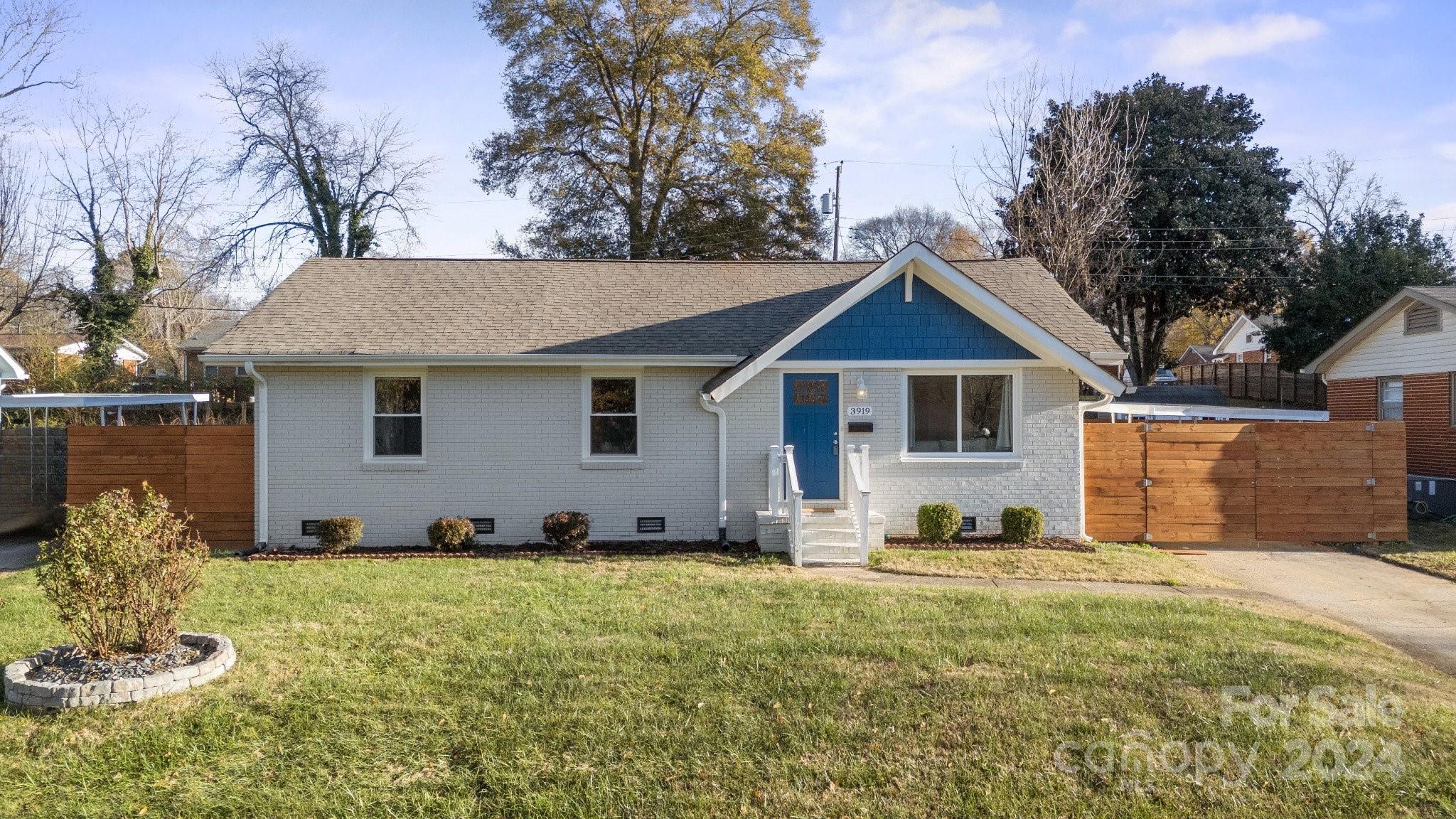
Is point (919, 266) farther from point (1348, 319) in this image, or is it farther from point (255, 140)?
point (255, 140)

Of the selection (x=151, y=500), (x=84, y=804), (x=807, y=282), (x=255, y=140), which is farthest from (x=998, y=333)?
(x=255, y=140)

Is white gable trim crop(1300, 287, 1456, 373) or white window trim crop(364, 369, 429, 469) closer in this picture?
white window trim crop(364, 369, 429, 469)

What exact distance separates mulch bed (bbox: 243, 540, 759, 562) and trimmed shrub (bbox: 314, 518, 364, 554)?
11cm

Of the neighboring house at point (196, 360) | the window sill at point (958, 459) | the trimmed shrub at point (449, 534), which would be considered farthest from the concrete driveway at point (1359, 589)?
the neighboring house at point (196, 360)

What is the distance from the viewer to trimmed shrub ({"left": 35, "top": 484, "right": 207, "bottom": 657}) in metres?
6.09

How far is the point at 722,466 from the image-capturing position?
1259 cm

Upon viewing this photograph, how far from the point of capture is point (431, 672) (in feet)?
21.0

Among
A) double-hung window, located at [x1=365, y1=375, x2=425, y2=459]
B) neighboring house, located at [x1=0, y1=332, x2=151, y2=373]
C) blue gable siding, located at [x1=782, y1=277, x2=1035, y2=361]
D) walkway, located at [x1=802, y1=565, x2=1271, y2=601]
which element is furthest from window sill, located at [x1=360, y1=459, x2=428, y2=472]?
neighboring house, located at [x1=0, y1=332, x2=151, y2=373]

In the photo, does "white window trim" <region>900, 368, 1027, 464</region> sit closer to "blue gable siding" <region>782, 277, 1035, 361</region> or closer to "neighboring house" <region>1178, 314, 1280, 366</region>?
"blue gable siding" <region>782, 277, 1035, 361</region>

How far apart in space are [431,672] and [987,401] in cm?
891

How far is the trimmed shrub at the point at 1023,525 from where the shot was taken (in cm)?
1212

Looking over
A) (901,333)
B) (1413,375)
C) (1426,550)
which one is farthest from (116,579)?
(1413,375)

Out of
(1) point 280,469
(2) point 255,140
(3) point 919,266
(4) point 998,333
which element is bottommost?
(1) point 280,469

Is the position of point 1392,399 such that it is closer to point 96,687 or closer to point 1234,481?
point 1234,481
